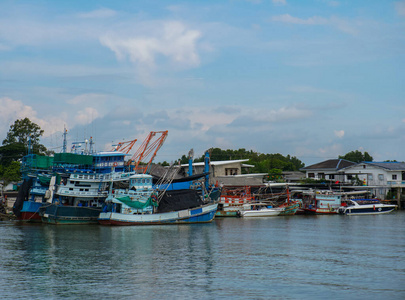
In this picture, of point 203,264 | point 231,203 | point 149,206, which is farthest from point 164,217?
point 203,264

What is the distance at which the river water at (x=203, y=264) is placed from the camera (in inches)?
988

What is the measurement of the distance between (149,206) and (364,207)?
35.6m

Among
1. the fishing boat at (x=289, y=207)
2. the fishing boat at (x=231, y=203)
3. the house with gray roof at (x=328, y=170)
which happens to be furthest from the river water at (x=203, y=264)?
the house with gray roof at (x=328, y=170)

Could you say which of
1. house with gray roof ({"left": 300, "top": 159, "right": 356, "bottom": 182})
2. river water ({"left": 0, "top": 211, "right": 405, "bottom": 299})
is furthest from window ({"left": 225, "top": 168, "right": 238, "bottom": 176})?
river water ({"left": 0, "top": 211, "right": 405, "bottom": 299})

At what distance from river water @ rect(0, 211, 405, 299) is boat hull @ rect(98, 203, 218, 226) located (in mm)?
4862

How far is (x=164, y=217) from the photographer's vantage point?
2280 inches

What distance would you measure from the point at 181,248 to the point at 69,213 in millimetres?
23447

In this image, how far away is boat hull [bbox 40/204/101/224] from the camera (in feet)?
189

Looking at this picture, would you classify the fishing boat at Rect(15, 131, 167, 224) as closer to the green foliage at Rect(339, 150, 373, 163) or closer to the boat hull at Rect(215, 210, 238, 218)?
the boat hull at Rect(215, 210, 238, 218)

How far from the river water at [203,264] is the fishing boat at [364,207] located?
24.8m

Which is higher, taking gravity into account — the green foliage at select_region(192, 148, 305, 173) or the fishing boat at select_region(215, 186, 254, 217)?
the green foliage at select_region(192, 148, 305, 173)

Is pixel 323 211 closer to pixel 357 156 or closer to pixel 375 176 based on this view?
pixel 375 176

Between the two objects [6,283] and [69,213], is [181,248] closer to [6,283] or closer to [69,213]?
[6,283]

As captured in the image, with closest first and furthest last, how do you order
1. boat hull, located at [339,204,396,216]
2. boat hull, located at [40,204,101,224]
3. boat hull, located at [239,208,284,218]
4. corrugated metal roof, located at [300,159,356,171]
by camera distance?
boat hull, located at [40,204,101,224] < boat hull, located at [239,208,284,218] < boat hull, located at [339,204,396,216] < corrugated metal roof, located at [300,159,356,171]
